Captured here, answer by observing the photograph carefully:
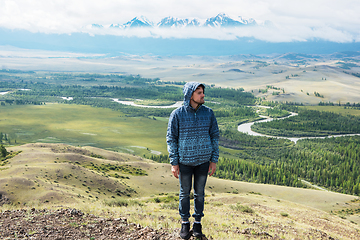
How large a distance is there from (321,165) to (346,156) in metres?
20.2

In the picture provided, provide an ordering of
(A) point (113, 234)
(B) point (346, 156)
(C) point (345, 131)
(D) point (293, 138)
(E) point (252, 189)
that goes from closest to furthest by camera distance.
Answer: (A) point (113, 234)
(E) point (252, 189)
(B) point (346, 156)
(D) point (293, 138)
(C) point (345, 131)

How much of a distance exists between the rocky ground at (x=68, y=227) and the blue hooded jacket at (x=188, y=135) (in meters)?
Answer: 3.02

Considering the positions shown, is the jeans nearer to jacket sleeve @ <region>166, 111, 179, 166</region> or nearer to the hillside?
jacket sleeve @ <region>166, 111, 179, 166</region>

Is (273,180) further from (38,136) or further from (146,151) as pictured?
(38,136)

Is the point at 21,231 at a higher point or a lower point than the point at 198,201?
lower

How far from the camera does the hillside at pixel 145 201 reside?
14.8 metres

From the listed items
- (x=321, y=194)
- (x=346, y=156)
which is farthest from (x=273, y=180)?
(x=346, y=156)

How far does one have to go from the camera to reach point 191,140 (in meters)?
10.6

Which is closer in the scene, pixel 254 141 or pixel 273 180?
pixel 273 180

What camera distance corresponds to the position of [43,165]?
48562mm

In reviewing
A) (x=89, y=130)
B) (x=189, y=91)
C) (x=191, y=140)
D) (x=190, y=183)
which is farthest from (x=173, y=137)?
(x=89, y=130)

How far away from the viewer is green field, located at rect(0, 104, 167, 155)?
13612 centimetres

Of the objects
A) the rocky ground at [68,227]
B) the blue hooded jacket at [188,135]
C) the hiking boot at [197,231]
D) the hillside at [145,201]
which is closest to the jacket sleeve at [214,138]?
the blue hooded jacket at [188,135]

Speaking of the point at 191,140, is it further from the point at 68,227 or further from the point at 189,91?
the point at 68,227
